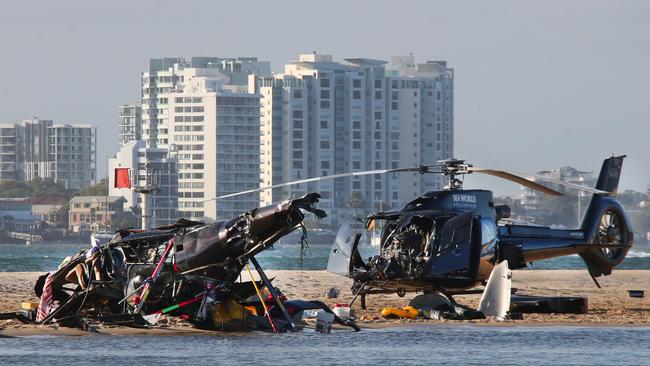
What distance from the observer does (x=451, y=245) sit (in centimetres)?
3441

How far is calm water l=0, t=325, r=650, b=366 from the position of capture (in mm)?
28797

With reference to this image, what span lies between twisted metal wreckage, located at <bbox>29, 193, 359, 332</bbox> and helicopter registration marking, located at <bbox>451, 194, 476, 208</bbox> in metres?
4.59

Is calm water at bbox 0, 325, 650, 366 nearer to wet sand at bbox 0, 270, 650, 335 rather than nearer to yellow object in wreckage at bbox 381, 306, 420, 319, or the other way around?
wet sand at bbox 0, 270, 650, 335

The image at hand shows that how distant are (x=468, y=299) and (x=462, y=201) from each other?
25.9 ft

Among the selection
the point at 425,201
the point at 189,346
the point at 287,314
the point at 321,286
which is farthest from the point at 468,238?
the point at 321,286

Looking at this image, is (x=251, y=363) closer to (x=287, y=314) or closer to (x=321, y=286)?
(x=287, y=314)

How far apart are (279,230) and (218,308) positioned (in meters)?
2.76

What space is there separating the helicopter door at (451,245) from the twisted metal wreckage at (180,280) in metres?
3.35

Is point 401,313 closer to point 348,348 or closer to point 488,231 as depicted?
point 488,231

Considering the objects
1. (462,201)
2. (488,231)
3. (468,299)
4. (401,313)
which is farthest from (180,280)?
(468,299)

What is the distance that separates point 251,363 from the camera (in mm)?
28125

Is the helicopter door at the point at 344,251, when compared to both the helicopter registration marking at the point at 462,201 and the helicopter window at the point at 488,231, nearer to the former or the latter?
the helicopter registration marking at the point at 462,201

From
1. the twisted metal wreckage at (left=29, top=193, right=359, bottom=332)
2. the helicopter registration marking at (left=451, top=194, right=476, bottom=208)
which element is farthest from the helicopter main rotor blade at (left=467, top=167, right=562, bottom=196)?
the twisted metal wreckage at (left=29, top=193, right=359, bottom=332)

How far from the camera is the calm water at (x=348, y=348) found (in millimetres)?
28797
